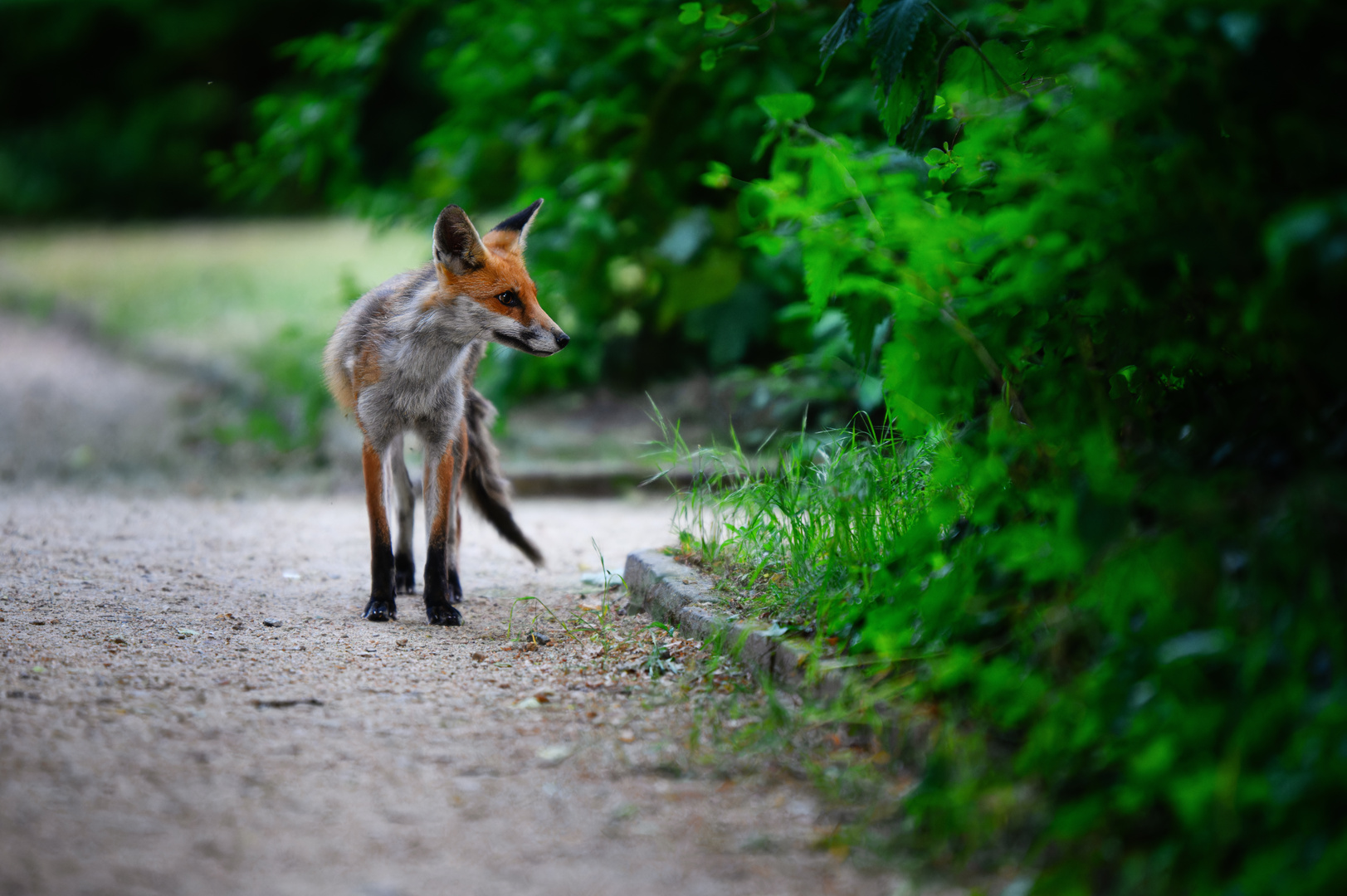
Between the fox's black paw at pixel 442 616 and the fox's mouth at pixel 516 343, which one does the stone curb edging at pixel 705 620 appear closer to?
the fox's black paw at pixel 442 616

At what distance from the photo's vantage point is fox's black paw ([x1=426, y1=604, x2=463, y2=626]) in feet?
15.2

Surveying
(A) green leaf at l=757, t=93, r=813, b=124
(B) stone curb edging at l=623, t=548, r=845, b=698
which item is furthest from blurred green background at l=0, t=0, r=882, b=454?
(B) stone curb edging at l=623, t=548, r=845, b=698

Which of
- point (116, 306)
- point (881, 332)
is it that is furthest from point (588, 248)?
point (116, 306)

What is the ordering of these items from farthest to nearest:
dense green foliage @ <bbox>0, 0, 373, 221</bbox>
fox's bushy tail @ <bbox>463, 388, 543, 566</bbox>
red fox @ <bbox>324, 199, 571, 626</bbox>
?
dense green foliage @ <bbox>0, 0, 373, 221</bbox> < fox's bushy tail @ <bbox>463, 388, 543, 566</bbox> < red fox @ <bbox>324, 199, 571, 626</bbox>

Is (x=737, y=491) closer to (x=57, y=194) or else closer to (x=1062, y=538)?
(x=1062, y=538)

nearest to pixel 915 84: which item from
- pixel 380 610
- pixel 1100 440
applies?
pixel 1100 440

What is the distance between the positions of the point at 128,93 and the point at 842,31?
3031 cm

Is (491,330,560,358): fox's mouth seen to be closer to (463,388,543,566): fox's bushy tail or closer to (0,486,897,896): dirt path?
(463,388,543,566): fox's bushy tail

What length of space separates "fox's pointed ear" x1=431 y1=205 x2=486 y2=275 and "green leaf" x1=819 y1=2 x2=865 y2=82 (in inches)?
67.3

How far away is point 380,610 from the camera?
4.67 metres

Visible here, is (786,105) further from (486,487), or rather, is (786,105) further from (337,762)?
(486,487)

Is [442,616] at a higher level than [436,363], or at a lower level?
lower

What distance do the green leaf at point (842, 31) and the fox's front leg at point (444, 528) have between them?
229 cm

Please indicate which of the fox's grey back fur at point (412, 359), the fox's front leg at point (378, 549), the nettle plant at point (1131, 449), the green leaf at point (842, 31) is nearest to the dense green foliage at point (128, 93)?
the fox's grey back fur at point (412, 359)
